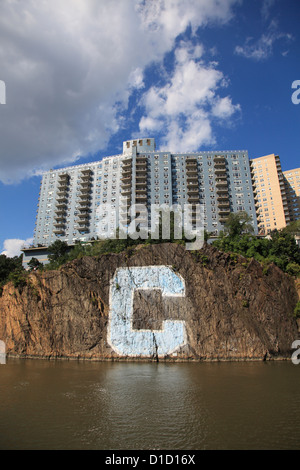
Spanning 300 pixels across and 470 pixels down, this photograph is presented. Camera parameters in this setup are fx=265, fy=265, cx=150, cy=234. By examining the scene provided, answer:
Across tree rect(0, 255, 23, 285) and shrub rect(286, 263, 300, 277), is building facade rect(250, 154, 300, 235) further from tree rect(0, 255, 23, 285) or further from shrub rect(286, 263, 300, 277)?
tree rect(0, 255, 23, 285)

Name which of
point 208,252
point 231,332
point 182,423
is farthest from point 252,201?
point 182,423

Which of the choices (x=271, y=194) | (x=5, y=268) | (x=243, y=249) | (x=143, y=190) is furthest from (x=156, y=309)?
(x=271, y=194)

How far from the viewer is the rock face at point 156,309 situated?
3409 centimetres

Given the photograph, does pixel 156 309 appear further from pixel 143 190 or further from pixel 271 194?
pixel 271 194

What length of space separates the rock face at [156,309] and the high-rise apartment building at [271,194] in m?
71.4

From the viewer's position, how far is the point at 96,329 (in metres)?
36.8

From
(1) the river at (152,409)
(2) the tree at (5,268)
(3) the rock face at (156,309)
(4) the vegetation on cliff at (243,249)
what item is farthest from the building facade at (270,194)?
(2) the tree at (5,268)

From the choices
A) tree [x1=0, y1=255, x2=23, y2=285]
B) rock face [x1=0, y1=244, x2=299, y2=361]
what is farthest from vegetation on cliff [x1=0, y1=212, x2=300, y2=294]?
rock face [x1=0, y1=244, x2=299, y2=361]

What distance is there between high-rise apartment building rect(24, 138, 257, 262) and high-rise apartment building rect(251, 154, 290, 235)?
3135 cm

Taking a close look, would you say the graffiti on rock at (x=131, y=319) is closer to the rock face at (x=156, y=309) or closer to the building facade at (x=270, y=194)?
the rock face at (x=156, y=309)

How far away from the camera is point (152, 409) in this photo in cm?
1617
